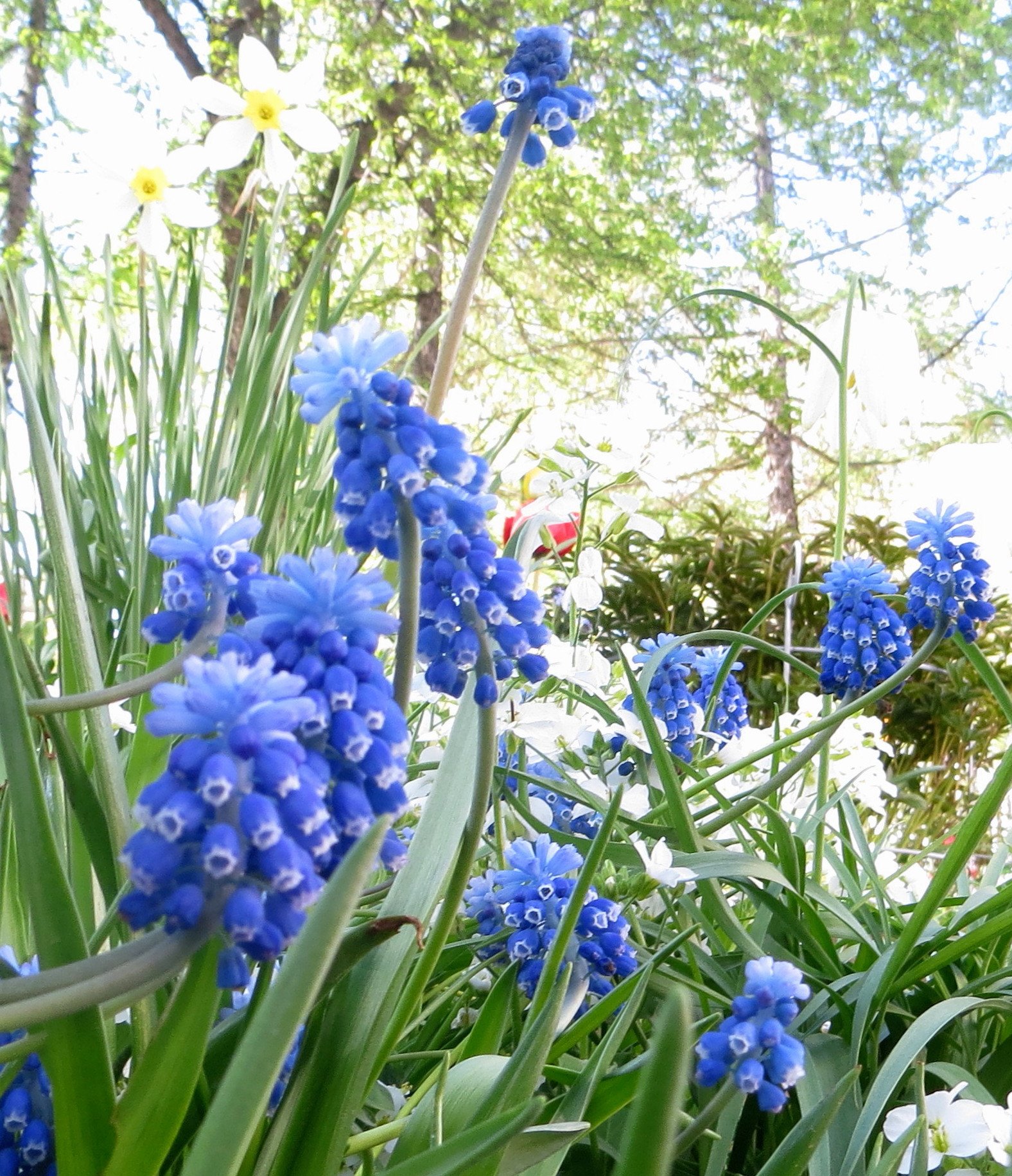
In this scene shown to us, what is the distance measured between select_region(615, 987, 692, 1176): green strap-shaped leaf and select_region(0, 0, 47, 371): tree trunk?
443 cm

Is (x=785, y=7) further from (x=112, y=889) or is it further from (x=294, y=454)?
(x=112, y=889)

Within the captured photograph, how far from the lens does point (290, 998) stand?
21cm

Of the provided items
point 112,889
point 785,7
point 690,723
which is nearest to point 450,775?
point 112,889

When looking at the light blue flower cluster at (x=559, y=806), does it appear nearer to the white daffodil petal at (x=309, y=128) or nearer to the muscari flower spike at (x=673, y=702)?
the muscari flower spike at (x=673, y=702)

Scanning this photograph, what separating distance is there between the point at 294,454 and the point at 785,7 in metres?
4.96

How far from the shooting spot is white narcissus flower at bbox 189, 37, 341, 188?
0.71 meters

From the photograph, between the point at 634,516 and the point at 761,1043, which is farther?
the point at 634,516

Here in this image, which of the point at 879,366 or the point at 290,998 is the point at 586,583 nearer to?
the point at 879,366

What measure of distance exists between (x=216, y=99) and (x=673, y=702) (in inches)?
21.5

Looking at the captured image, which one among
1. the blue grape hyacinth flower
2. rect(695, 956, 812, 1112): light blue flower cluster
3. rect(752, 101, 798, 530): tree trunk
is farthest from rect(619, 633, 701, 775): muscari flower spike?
rect(752, 101, 798, 530): tree trunk

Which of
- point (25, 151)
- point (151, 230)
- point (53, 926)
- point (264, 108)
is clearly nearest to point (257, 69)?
point (264, 108)

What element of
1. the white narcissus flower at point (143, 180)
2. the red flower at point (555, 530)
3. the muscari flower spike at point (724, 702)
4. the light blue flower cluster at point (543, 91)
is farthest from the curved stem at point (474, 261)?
the muscari flower spike at point (724, 702)

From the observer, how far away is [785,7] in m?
4.67

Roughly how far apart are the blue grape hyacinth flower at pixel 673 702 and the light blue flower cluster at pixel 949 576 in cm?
17
